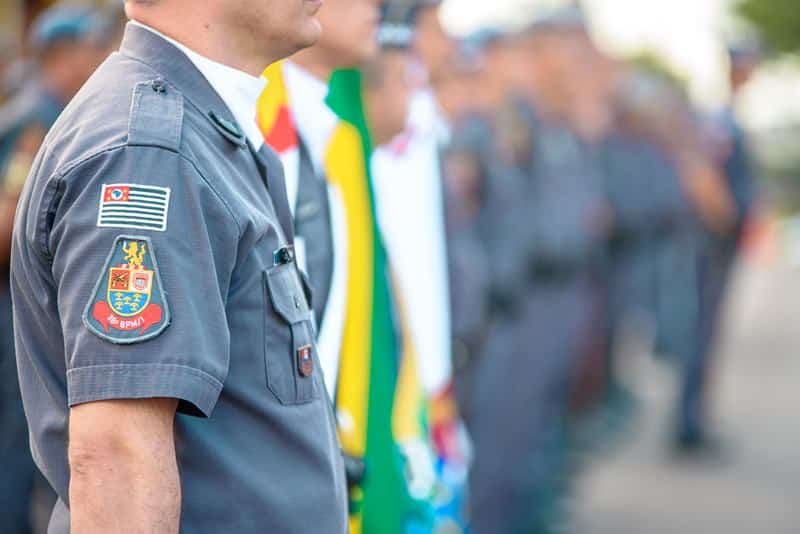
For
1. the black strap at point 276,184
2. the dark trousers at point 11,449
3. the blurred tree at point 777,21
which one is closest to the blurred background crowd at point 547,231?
the dark trousers at point 11,449

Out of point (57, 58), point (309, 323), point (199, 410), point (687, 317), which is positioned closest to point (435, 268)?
point (57, 58)

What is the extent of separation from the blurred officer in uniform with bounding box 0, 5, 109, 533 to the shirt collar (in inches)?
78.1

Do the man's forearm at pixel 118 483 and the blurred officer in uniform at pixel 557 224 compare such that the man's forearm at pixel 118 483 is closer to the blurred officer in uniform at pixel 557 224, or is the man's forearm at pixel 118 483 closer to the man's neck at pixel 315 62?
the man's neck at pixel 315 62

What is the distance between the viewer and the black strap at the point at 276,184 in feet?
5.90

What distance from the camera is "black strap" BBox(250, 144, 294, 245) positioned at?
1.80m

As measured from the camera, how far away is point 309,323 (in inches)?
68.9

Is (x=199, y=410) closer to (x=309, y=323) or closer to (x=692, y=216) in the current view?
(x=309, y=323)

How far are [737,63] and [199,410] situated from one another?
703 centimetres

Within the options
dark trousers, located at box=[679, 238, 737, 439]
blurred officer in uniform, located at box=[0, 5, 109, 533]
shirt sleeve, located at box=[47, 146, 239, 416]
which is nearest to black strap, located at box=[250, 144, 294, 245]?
shirt sleeve, located at box=[47, 146, 239, 416]

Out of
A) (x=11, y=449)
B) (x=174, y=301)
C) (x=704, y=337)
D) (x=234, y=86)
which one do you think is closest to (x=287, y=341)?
(x=174, y=301)

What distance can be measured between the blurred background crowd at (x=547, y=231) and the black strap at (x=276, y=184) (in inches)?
46.5

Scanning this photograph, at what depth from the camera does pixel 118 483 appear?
1474 mm

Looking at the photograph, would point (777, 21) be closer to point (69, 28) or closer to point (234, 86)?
point (69, 28)

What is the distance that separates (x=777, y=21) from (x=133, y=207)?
2081cm
